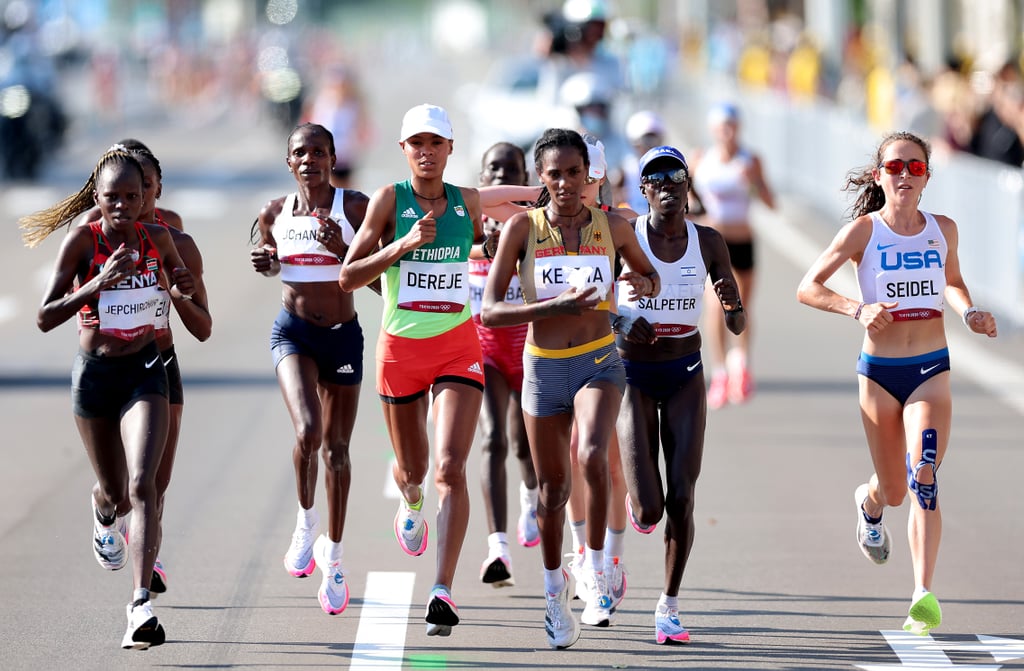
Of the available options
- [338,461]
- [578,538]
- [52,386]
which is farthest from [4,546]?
[52,386]

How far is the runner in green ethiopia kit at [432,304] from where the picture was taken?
8.05 m

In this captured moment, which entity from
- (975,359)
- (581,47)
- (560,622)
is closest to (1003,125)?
(975,359)

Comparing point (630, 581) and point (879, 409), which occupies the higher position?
point (879, 409)

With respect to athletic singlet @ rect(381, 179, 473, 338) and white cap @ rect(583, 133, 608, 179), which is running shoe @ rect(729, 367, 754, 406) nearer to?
white cap @ rect(583, 133, 608, 179)

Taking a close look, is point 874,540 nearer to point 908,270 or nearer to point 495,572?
point 908,270

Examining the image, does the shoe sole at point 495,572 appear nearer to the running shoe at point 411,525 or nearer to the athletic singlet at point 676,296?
the running shoe at point 411,525

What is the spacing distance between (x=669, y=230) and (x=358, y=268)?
4.45ft

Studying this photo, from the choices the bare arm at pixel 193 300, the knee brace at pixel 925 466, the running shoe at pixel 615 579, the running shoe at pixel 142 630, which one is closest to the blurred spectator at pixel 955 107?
the knee brace at pixel 925 466

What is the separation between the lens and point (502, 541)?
9.05m

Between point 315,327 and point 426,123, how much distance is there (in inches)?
44.2

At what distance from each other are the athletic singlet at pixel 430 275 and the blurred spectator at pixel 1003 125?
1243 cm

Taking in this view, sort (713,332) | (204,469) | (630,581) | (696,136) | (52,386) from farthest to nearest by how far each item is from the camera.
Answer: (696,136)
(52,386)
(713,332)
(204,469)
(630,581)

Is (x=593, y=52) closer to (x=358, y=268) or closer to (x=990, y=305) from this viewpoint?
(x=990, y=305)

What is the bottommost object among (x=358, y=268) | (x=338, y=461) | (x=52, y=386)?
(x=52, y=386)
